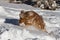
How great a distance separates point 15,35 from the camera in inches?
159

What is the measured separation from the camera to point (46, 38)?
163 inches

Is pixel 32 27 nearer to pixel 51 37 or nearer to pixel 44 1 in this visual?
pixel 51 37

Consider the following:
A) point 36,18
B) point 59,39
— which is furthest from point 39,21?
point 59,39

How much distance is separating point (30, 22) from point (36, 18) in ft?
0.78

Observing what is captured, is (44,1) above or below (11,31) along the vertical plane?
below

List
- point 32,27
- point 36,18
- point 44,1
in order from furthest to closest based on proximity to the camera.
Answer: point 44,1 → point 36,18 → point 32,27

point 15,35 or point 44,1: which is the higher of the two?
point 15,35

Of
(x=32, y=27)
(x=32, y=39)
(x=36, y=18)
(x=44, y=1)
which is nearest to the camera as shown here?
(x=32, y=39)

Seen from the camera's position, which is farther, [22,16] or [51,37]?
[22,16]

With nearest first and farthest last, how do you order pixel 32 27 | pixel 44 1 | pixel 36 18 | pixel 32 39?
1. pixel 32 39
2. pixel 32 27
3. pixel 36 18
4. pixel 44 1

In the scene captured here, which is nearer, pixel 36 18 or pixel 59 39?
pixel 59 39

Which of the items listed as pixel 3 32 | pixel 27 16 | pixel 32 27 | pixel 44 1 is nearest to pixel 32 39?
pixel 3 32

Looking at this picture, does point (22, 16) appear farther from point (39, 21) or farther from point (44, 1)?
point (44, 1)

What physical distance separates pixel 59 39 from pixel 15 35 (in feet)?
2.71
